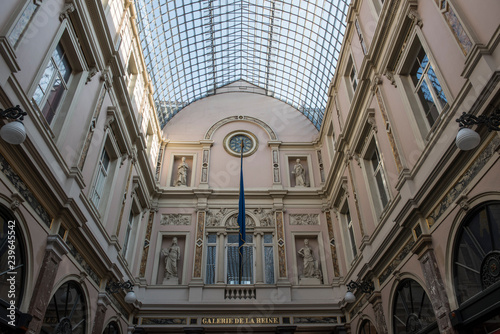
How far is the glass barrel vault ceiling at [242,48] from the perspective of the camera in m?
19.8

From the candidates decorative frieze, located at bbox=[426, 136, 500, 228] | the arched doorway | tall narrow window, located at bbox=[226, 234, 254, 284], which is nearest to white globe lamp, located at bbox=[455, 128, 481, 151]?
decorative frieze, located at bbox=[426, 136, 500, 228]

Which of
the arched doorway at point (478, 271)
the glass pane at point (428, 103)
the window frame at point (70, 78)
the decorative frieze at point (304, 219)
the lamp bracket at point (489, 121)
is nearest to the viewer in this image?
the lamp bracket at point (489, 121)

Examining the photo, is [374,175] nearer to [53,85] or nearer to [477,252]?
[477,252]

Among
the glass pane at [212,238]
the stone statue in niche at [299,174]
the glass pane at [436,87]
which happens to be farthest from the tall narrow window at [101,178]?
the glass pane at [436,87]

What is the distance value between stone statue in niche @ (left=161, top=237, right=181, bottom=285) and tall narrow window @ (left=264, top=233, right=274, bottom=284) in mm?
3985

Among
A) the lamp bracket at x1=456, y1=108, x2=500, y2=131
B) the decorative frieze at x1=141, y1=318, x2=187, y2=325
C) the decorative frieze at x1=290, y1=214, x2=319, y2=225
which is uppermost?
the decorative frieze at x1=290, y1=214, x2=319, y2=225

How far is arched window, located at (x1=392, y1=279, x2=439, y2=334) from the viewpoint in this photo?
9406 mm

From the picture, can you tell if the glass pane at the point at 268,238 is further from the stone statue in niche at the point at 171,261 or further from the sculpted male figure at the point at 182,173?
the sculpted male figure at the point at 182,173

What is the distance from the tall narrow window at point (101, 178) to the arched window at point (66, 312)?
2989 mm

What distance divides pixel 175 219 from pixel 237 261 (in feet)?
12.0

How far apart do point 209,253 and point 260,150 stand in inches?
261

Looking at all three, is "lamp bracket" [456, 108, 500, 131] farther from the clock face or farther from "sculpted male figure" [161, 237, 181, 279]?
the clock face

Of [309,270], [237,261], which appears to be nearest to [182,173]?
[237,261]

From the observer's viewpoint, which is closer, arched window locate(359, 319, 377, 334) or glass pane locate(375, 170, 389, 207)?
arched window locate(359, 319, 377, 334)
